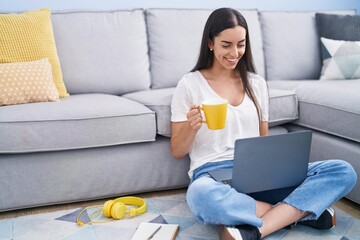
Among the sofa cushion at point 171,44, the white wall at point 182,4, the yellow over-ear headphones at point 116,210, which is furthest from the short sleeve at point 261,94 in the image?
the white wall at point 182,4

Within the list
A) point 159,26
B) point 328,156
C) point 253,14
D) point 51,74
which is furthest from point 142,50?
point 328,156

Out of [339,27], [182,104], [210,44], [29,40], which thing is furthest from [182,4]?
[182,104]

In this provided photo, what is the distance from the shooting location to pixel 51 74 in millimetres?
2041

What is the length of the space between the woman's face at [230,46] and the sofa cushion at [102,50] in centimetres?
87

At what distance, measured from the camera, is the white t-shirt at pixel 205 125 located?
1637 mm

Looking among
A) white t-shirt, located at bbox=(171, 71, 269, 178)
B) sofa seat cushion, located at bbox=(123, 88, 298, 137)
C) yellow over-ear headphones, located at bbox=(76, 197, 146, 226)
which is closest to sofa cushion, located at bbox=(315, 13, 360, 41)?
sofa seat cushion, located at bbox=(123, 88, 298, 137)

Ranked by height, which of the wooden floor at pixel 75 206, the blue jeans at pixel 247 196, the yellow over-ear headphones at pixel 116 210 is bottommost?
the wooden floor at pixel 75 206

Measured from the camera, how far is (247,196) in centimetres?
144

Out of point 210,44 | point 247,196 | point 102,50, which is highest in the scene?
point 210,44

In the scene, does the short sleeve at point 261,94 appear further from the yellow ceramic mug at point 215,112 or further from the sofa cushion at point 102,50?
the sofa cushion at point 102,50

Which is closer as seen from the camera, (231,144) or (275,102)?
(231,144)

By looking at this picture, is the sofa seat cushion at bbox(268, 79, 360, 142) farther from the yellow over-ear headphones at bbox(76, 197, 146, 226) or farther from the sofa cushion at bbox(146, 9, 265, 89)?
the yellow over-ear headphones at bbox(76, 197, 146, 226)

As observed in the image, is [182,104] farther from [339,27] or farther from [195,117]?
[339,27]

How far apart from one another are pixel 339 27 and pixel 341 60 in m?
0.26
